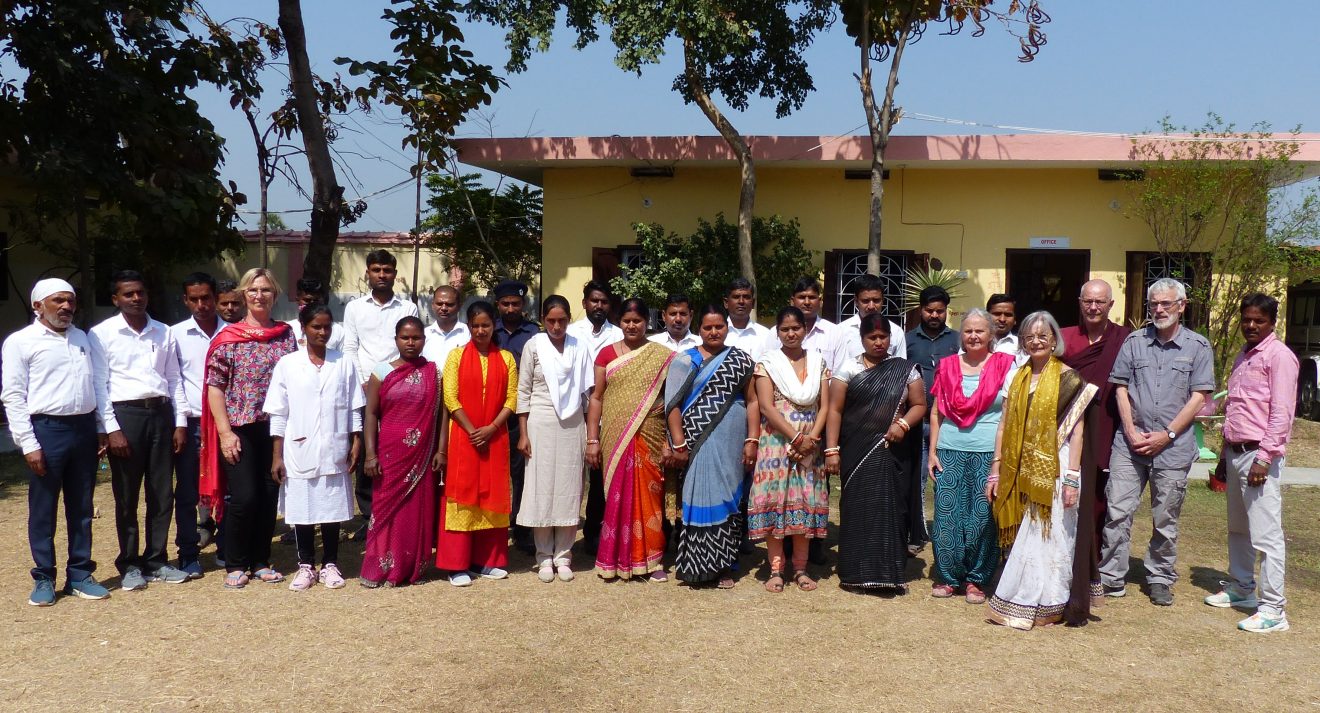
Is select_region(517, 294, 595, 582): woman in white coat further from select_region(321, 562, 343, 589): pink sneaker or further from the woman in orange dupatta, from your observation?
select_region(321, 562, 343, 589): pink sneaker

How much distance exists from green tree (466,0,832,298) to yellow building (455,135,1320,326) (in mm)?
602

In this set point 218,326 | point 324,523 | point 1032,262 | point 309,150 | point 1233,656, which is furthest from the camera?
point 1032,262

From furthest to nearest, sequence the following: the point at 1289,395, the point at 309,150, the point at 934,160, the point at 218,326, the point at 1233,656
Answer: the point at 934,160 < the point at 309,150 < the point at 218,326 < the point at 1289,395 < the point at 1233,656

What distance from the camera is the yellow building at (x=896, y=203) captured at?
34.5ft

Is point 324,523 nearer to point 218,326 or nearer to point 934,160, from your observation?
point 218,326

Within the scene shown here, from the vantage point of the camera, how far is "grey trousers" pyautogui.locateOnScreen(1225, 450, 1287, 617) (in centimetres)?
445

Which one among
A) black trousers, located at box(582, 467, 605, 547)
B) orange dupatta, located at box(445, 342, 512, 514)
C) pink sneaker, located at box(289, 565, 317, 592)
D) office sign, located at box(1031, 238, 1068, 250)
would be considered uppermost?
office sign, located at box(1031, 238, 1068, 250)

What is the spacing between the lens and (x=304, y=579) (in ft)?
16.0

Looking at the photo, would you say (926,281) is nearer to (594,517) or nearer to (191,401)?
(594,517)

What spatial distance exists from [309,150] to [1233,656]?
704 centimetres

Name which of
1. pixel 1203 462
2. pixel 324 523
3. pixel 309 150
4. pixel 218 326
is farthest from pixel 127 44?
pixel 1203 462

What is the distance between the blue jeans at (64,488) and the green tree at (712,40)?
5688 millimetres

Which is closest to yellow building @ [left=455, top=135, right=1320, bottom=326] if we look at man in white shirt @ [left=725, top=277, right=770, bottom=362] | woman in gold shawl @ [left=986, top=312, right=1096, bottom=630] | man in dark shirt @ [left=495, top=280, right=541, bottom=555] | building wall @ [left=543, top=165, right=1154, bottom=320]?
building wall @ [left=543, top=165, right=1154, bottom=320]

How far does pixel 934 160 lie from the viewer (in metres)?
10.3
